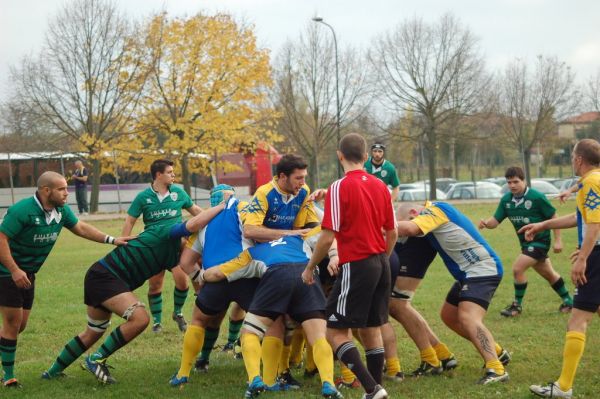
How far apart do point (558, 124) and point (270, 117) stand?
58.6ft

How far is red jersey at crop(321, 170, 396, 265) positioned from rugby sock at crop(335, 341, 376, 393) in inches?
27.2

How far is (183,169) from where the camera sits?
106 feet

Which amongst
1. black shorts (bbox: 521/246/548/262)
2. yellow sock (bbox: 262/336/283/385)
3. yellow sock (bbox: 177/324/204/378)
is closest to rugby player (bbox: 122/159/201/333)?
yellow sock (bbox: 177/324/204/378)

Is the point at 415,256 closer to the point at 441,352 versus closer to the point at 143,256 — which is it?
the point at 441,352

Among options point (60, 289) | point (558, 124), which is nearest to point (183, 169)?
point (60, 289)

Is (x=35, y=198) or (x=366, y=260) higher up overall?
(x=35, y=198)

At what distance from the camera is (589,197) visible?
584 centimetres

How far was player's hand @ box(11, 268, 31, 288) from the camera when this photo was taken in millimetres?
6582

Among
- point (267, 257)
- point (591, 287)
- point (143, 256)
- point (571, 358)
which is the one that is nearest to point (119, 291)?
point (143, 256)

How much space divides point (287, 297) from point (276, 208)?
0.91 meters

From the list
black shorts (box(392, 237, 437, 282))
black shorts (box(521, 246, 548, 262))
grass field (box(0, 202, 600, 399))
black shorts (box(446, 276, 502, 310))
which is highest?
black shorts (box(392, 237, 437, 282))

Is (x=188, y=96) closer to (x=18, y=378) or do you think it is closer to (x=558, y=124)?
(x=558, y=124)

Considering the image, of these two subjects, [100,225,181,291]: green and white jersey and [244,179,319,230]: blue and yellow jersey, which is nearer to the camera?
[244,179,319,230]: blue and yellow jersey

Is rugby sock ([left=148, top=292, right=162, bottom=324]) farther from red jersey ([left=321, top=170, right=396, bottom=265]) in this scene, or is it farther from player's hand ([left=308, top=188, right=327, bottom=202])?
red jersey ([left=321, top=170, right=396, bottom=265])
